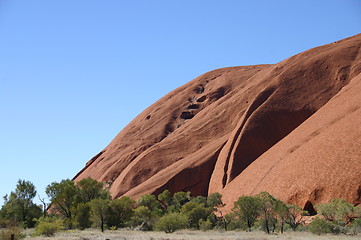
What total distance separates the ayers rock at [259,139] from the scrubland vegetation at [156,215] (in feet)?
12.8

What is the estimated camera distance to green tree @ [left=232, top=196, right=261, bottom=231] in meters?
39.4

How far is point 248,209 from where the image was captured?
40.5 metres

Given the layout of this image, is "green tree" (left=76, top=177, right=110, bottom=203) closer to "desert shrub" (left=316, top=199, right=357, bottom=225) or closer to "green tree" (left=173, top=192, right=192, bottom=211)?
"green tree" (left=173, top=192, right=192, bottom=211)

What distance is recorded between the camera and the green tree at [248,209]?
39397mm

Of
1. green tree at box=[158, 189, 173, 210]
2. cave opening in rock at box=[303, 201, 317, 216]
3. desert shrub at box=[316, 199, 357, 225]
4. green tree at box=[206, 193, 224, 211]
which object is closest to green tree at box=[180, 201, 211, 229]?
green tree at box=[206, 193, 224, 211]

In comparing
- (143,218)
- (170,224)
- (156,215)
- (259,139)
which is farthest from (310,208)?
(259,139)

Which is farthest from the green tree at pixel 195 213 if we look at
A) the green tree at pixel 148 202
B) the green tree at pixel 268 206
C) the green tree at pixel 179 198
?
the green tree at pixel 268 206

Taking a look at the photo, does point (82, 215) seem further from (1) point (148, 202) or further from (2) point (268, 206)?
(2) point (268, 206)

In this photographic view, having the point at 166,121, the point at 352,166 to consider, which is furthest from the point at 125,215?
the point at 166,121

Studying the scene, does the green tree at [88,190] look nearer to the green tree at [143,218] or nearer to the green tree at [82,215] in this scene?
the green tree at [82,215]

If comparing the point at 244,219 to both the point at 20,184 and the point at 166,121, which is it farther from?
the point at 166,121

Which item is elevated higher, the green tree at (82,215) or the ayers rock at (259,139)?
the ayers rock at (259,139)

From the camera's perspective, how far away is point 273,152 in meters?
54.6

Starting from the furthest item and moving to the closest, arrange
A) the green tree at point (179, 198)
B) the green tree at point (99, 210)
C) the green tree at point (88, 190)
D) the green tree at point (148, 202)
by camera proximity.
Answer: the green tree at point (179, 198) < the green tree at point (148, 202) < the green tree at point (88, 190) < the green tree at point (99, 210)
